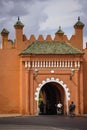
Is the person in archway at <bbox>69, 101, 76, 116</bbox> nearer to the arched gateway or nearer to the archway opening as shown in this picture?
the arched gateway

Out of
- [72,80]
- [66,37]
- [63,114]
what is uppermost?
[66,37]

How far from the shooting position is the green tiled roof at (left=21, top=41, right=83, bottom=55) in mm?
37034

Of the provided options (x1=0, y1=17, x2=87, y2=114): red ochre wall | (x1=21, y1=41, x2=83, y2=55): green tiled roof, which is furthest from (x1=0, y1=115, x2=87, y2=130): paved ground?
(x1=21, y1=41, x2=83, y2=55): green tiled roof

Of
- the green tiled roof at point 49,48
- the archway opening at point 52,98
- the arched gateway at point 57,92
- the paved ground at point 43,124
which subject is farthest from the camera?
the archway opening at point 52,98

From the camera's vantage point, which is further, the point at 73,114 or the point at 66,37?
the point at 66,37

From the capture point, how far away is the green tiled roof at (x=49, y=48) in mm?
37034

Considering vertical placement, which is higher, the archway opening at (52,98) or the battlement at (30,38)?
the battlement at (30,38)

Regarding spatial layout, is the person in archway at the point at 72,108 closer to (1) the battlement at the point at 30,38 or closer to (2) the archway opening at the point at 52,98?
(2) the archway opening at the point at 52,98

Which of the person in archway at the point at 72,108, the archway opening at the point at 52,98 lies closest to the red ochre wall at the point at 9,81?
the archway opening at the point at 52,98

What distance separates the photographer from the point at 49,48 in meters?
37.7

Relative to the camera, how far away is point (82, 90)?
37.1m

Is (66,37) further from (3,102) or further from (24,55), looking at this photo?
(3,102)

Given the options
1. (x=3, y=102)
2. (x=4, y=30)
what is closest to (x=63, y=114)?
(x=3, y=102)

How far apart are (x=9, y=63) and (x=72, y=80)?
542 cm
